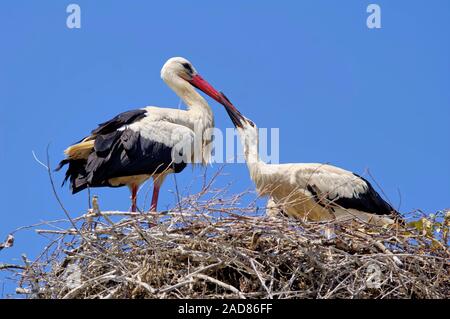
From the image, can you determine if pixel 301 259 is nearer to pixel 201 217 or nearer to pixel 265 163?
pixel 201 217

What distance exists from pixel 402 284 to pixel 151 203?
3749 mm

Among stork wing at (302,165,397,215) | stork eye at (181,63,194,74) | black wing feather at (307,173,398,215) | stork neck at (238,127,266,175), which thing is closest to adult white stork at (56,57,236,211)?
stork neck at (238,127,266,175)

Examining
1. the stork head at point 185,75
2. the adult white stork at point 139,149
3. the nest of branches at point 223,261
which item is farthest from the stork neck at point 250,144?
the nest of branches at point 223,261

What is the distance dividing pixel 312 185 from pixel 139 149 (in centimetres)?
176

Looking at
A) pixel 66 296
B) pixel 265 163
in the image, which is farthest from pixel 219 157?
Result: pixel 66 296

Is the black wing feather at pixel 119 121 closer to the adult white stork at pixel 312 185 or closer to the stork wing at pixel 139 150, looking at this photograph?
the stork wing at pixel 139 150

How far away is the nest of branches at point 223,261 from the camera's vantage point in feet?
25.7

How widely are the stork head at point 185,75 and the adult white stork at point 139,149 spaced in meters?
0.53

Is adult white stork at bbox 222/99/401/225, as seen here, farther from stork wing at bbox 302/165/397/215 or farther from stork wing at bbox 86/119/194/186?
stork wing at bbox 86/119/194/186

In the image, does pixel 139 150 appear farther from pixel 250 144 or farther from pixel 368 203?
pixel 368 203
